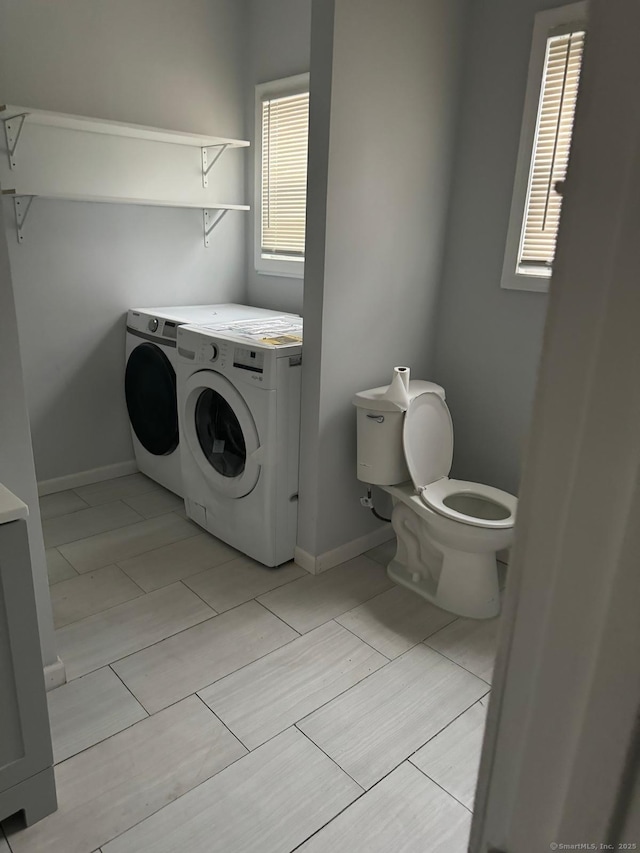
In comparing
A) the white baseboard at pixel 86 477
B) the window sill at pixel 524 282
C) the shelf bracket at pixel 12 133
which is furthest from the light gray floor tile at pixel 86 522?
the window sill at pixel 524 282

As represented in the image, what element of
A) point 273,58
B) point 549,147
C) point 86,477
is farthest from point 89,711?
point 273,58

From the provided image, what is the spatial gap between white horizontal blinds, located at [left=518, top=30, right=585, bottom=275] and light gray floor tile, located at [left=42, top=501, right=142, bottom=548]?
2.12 metres

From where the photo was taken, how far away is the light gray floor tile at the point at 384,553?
2625 mm

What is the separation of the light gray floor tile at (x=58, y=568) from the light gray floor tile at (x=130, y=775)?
0.88m

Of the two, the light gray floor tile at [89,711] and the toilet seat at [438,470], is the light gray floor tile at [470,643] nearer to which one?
the toilet seat at [438,470]

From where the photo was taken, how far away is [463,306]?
2.61 meters

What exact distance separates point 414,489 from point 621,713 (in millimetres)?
2002

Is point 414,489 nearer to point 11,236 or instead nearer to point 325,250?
point 325,250

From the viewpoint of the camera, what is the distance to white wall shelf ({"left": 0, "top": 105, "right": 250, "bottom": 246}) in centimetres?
255

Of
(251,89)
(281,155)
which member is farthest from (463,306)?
(251,89)

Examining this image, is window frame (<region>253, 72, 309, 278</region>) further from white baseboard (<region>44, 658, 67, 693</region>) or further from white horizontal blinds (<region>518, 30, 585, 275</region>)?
white baseboard (<region>44, 658, 67, 693</region>)

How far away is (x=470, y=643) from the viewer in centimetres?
212

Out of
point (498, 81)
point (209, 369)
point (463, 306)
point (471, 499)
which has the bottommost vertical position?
point (471, 499)

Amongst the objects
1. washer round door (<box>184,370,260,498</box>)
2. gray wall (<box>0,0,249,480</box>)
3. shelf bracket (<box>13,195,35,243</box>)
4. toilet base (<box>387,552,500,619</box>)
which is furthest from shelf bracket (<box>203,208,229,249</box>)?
toilet base (<box>387,552,500,619</box>)
